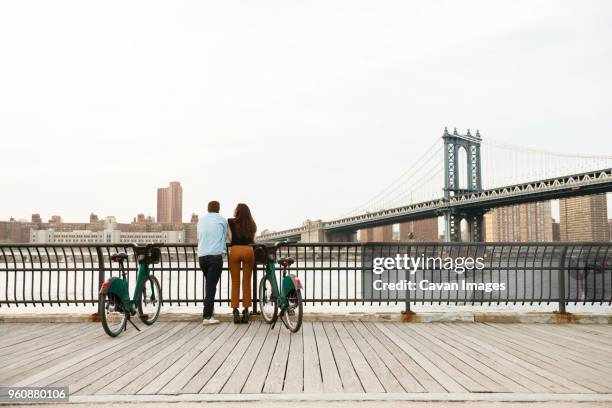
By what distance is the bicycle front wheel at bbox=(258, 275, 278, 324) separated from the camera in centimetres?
736

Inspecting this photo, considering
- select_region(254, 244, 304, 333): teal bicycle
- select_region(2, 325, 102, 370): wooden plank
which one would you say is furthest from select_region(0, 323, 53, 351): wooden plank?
select_region(254, 244, 304, 333): teal bicycle

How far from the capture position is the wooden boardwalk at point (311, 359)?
14.8ft

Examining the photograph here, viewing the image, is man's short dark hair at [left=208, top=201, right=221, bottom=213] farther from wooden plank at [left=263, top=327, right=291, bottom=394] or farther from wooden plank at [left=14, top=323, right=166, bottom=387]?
wooden plank at [left=263, top=327, right=291, bottom=394]

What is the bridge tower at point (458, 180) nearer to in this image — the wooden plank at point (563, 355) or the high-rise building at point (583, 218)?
the high-rise building at point (583, 218)

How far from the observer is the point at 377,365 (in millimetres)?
5211

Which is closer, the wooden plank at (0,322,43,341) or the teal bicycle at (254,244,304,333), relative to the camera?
the teal bicycle at (254,244,304,333)

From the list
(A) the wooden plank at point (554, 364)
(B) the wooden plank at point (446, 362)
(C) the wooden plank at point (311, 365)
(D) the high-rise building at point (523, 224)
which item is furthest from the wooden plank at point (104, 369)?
(D) the high-rise building at point (523, 224)

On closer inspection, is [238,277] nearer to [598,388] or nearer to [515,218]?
[598,388]

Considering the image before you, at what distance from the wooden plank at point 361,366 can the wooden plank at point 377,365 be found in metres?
0.03

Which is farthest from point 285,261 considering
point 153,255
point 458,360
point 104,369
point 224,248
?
point 104,369

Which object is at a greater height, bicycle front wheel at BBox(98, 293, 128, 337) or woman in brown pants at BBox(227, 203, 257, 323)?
woman in brown pants at BBox(227, 203, 257, 323)

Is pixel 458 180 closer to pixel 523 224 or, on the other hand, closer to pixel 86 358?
pixel 523 224

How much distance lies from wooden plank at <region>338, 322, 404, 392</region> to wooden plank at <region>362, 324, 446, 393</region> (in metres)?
0.18

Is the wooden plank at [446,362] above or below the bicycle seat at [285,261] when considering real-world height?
below
